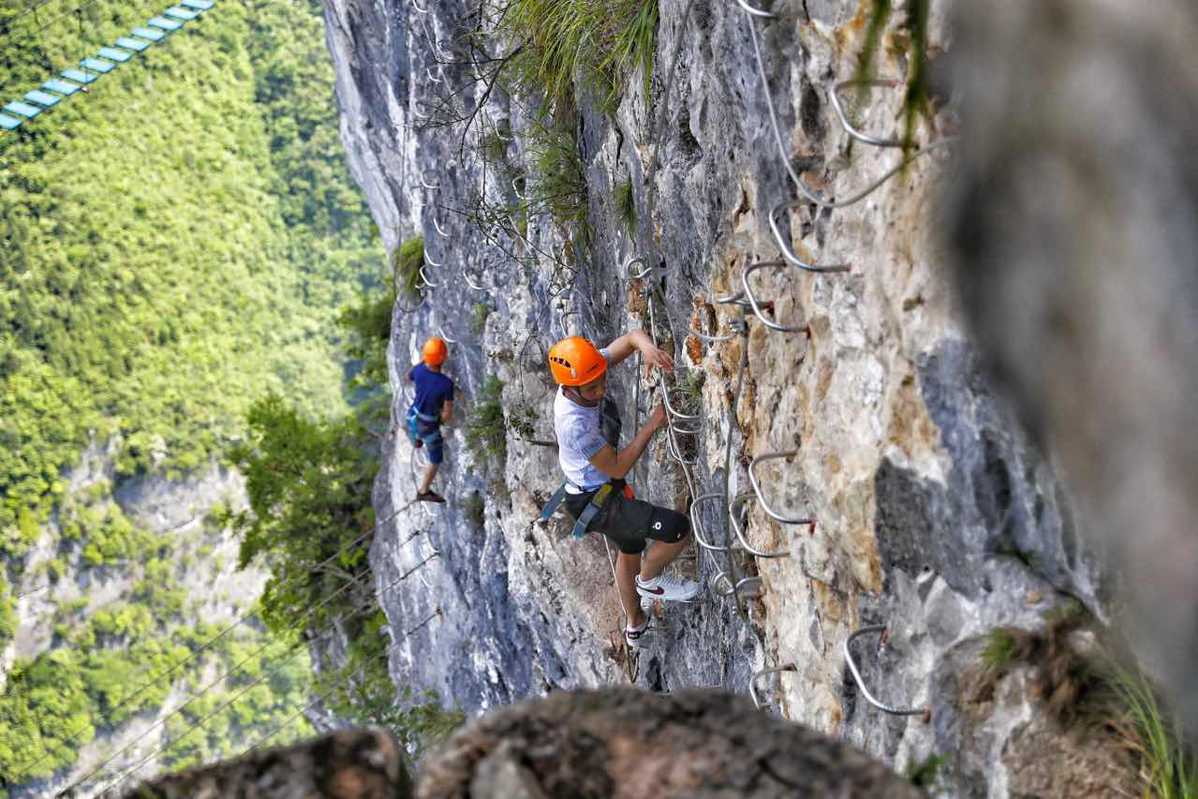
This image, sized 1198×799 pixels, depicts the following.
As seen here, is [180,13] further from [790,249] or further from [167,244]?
[167,244]

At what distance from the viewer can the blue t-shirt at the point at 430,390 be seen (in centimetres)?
945

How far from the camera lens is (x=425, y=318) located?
10.7 m

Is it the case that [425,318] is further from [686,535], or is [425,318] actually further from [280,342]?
A: [280,342]

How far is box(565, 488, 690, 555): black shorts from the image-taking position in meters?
5.64

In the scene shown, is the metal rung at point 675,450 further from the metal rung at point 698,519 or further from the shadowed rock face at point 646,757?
the shadowed rock face at point 646,757

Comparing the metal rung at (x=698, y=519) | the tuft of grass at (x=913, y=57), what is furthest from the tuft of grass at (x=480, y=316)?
the tuft of grass at (x=913, y=57)

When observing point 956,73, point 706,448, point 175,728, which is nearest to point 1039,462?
point 956,73

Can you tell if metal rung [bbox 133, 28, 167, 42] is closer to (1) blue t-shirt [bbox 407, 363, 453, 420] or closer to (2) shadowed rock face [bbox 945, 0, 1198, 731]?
(1) blue t-shirt [bbox 407, 363, 453, 420]

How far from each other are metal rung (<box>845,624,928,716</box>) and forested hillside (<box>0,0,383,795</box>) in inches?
1467

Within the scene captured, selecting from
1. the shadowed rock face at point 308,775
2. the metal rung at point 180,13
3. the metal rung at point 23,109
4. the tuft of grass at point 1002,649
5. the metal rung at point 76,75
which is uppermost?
the metal rung at point 180,13

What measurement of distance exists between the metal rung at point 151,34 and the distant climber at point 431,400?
14178mm

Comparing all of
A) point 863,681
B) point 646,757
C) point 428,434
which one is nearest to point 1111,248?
point 646,757

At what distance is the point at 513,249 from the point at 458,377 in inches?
73.7

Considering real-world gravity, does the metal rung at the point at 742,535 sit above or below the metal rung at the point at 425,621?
above
